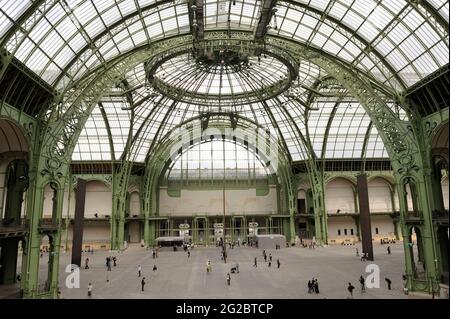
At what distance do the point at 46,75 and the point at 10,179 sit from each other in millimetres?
10302

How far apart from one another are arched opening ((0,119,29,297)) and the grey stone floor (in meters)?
4.95

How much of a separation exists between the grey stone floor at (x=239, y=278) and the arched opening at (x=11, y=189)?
495cm

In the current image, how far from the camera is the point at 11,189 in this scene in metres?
30.5

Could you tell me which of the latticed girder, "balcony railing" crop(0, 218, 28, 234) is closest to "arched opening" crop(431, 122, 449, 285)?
the latticed girder

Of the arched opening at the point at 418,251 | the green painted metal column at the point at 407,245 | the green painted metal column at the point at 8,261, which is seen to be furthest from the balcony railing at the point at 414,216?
the green painted metal column at the point at 8,261

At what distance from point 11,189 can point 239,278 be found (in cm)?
2357

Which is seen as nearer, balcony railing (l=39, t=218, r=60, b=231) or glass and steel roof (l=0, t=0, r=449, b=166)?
glass and steel roof (l=0, t=0, r=449, b=166)

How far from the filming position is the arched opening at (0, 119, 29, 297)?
28422 millimetres

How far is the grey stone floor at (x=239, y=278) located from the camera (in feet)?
90.5

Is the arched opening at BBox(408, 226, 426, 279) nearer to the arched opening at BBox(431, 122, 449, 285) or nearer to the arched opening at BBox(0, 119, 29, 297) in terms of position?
the arched opening at BBox(431, 122, 449, 285)

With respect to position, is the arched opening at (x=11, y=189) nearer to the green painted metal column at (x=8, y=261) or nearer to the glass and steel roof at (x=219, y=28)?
the green painted metal column at (x=8, y=261)

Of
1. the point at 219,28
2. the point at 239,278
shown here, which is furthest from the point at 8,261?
the point at 219,28
